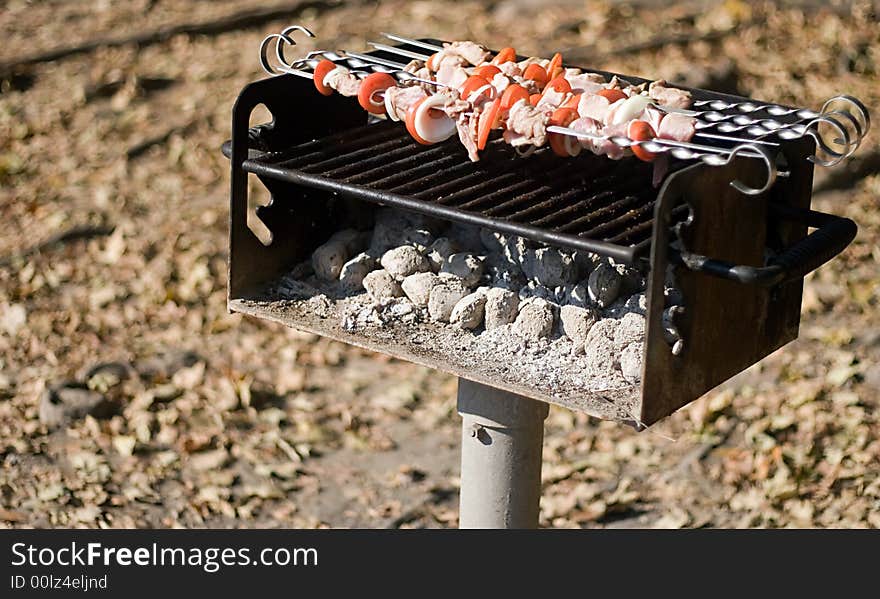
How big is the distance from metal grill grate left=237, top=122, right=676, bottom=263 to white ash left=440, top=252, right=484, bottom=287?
210 millimetres

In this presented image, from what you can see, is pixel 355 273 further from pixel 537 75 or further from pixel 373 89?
pixel 537 75

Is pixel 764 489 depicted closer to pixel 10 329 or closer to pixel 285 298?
pixel 285 298

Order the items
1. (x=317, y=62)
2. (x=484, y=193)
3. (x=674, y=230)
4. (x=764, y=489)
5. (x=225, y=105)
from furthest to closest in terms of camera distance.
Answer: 1. (x=225, y=105)
2. (x=764, y=489)
3. (x=317, y=62)
4. (x=484, y=193)
5. (x=674, y=230)

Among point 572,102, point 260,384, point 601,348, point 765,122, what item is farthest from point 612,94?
point 260,384

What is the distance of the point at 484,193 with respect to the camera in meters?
2.85

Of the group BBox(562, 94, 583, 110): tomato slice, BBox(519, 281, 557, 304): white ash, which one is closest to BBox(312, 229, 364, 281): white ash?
BBox(519, 281, 557, 304): white ash

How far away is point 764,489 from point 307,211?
1986mm

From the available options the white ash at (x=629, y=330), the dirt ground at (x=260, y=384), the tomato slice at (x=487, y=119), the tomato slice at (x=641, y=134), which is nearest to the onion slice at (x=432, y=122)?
the tomato slice at (x=487, y=119)

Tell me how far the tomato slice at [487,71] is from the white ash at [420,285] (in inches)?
18.1

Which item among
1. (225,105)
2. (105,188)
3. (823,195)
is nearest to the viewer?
(823,195)

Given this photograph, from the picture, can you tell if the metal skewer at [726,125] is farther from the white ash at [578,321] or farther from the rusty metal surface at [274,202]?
the white ash at [578,321]

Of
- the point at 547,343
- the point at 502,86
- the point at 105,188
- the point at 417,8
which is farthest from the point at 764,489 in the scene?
the point at 417,8

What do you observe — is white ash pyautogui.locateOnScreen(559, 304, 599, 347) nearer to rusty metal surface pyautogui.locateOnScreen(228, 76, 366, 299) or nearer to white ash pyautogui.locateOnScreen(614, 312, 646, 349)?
white ash pyautogui.locateOnScreen(614, 312, 646, 349)

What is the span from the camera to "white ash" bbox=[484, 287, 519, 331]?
2.98 meters
